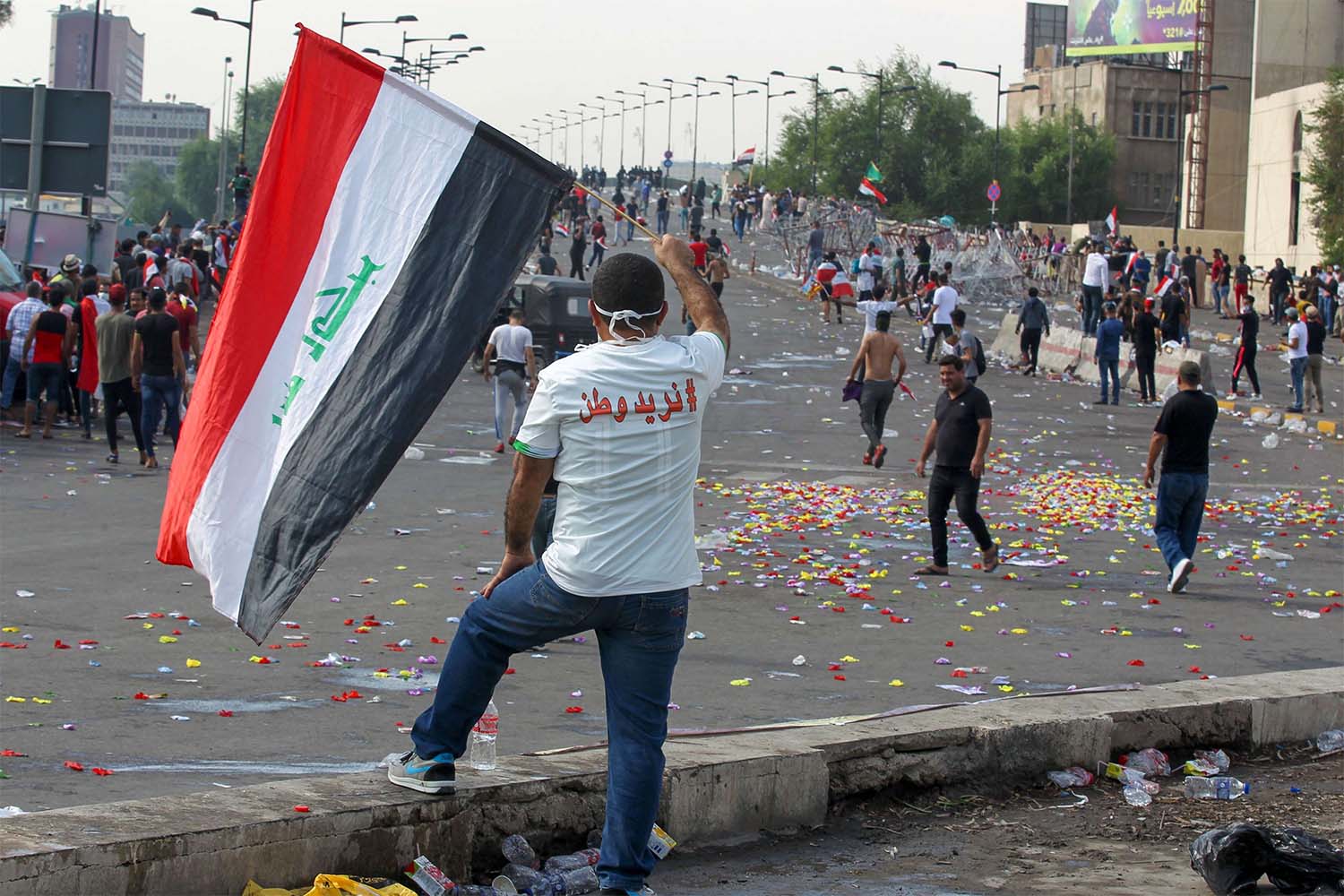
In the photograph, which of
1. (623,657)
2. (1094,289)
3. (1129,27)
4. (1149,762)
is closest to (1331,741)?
(1149,762)

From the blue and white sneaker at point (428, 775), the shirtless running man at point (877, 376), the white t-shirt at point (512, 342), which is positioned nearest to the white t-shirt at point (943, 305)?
the shirtless running man at point (877, 376)

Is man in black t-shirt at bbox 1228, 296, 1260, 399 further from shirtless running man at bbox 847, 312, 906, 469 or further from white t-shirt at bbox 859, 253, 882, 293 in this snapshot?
white t-shirt at bbox 859, 253, 882, 293

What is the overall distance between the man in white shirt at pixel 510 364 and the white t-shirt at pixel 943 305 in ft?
41.0

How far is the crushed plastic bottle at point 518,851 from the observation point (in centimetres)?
516

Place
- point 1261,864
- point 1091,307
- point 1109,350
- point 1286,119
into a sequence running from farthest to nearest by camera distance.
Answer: point 1286,119 < point 1091,307 < point 1109,350 < point 1261,864

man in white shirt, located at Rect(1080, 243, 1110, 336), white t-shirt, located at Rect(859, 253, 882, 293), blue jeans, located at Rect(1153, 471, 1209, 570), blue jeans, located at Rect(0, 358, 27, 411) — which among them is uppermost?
white t-shirt, located at Rect(859, 253, 882, 293)

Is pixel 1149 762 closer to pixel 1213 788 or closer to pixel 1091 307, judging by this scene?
pixel 1213 788

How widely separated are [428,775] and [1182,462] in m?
8.44

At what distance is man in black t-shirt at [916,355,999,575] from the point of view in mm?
12602

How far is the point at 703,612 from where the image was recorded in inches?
422

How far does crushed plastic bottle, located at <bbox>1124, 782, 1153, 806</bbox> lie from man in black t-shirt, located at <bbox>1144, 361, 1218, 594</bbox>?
18.6 ft

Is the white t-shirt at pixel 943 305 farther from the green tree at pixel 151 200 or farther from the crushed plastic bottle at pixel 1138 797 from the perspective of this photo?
the green tree at pixel 151 200

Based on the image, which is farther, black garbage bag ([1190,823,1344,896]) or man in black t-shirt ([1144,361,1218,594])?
man in black t-shirt ([1144,361,1218,594])

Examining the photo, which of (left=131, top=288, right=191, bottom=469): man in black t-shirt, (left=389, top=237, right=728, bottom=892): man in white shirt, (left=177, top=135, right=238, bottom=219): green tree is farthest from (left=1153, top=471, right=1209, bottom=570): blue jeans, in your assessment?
(left=177, top=135, right=238, bottom=219): green tree
